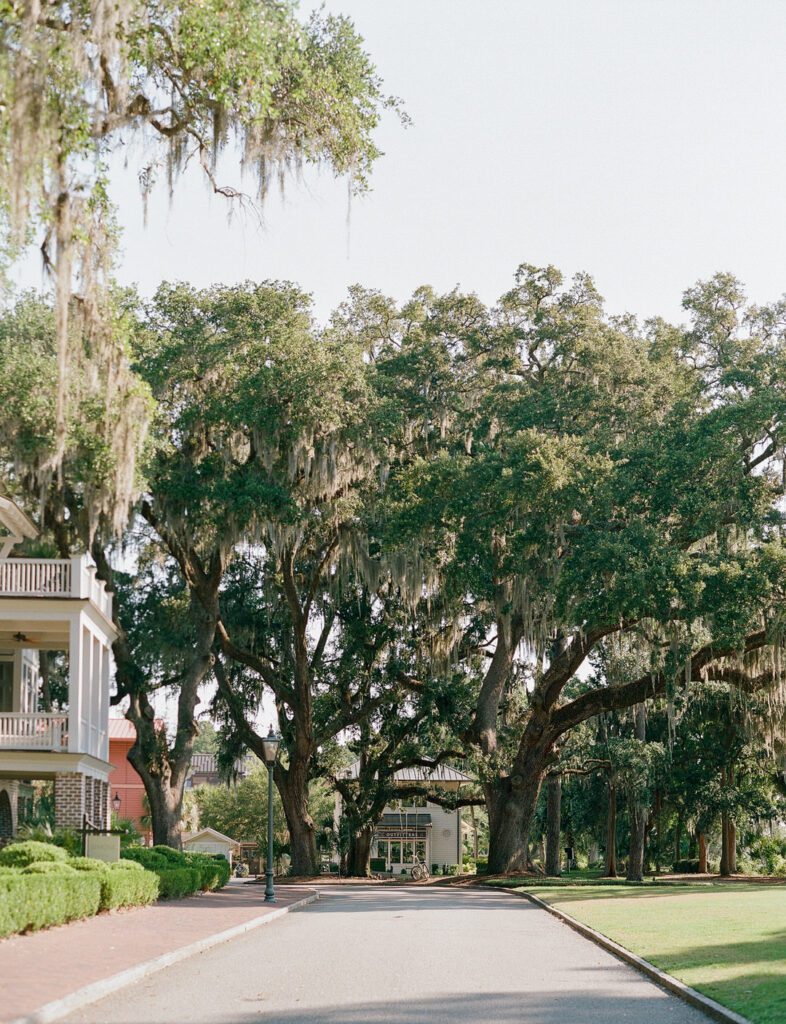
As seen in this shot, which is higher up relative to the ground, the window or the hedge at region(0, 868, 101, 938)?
the window

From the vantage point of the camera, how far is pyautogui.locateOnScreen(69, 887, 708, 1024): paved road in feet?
29.5

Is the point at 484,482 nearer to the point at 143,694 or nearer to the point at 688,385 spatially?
the point at 688,385

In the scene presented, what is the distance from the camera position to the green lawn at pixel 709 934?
9.98 meters

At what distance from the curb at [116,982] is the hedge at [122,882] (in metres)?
2.34

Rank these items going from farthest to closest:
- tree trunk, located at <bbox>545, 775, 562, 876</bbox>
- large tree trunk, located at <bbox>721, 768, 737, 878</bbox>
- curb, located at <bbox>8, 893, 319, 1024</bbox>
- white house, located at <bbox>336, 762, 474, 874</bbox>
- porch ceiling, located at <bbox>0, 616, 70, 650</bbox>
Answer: white house, located at <bbox>336, 762, 474, 874</bbox> < tree trunk, located at <bbox>545, 775, 562, 876</bbox> < large tree trunk, located at <bbox>721, 768, 737, 878</bbox> < porch ceiling, located at <bbox>0, 616, 70, 650</bbox> < curb, located at <bbox>8, 893, 319, 1024</bbox>

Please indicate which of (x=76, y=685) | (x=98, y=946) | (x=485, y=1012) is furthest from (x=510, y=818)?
(x=485, y=1012)

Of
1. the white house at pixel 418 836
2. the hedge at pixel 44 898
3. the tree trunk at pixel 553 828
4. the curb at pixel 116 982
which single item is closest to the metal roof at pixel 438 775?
the white house at pixel 418 836

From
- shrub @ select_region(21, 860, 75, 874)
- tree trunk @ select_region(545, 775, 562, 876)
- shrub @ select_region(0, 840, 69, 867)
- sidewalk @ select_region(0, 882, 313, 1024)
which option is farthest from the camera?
tree trunk @ select_region(545, 775, 562, 876)

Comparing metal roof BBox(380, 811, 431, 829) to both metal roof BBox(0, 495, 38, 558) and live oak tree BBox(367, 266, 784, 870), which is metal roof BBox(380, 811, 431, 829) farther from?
metal roof BBox(0, 495, 38, 558)

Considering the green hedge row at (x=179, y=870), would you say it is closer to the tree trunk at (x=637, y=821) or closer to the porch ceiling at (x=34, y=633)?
the porch ceiling at (x=34, y=633)

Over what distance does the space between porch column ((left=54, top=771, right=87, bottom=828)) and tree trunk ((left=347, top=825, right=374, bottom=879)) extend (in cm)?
1721

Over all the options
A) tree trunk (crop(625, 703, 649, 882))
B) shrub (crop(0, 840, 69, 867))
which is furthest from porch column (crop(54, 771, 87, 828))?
tree trunk (crop(625, 703, 649, 882))

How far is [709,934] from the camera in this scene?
1555 centimetres

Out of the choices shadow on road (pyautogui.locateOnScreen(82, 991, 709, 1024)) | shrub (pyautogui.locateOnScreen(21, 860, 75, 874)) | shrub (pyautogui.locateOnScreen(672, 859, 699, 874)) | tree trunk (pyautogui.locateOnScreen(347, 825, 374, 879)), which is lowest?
shrub (pyautogui.locateOnScreen(672, 859, 699, 874))
